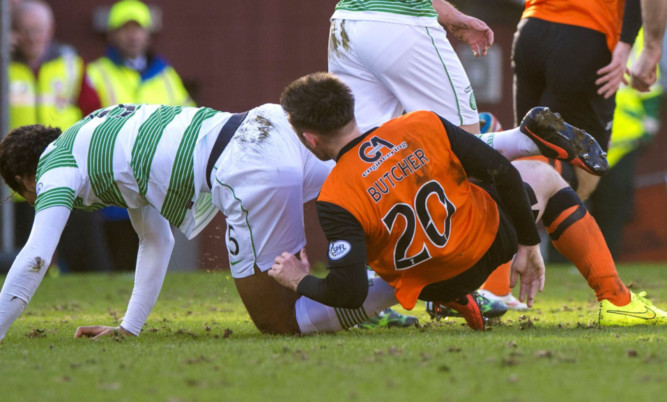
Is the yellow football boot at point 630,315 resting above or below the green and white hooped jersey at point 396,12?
below

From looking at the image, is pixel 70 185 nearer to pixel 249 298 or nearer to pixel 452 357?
pixel 249 298

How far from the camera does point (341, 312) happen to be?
4.68m

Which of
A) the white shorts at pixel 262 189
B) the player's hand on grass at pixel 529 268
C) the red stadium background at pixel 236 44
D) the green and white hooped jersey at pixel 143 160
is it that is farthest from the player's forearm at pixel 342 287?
the red stadium background at pixel 236 44

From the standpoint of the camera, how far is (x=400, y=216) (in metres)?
4.18

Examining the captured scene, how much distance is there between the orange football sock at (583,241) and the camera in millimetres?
4789

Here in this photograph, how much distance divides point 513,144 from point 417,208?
672 mm

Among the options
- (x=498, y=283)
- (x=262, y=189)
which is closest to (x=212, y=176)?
(x=262, y=189)

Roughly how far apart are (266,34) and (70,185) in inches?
345

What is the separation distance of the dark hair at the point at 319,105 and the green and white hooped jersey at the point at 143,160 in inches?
28.0

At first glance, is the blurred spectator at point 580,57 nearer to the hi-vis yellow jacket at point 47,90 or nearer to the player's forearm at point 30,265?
the player's forearm at point 30,265

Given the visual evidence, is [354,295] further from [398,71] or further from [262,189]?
[398,71]

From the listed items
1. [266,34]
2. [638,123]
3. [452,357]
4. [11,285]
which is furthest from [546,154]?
[266,34]

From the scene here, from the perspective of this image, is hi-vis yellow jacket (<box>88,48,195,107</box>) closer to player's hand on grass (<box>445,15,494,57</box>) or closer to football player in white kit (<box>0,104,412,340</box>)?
player's hand on grass (<box>445,15,494,57</box>)

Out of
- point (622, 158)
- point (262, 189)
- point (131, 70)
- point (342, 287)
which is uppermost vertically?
point (262, 189)
